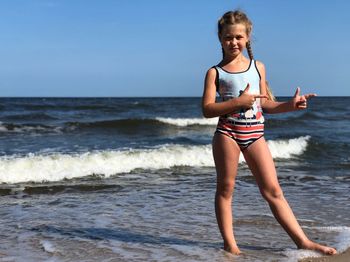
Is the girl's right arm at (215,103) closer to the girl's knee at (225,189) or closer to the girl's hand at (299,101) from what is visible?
the girl's hand at (299,101)

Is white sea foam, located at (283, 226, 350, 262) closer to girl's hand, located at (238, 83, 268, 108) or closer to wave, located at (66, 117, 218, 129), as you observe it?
girl's hand, located at (238, 83, 268, 108)

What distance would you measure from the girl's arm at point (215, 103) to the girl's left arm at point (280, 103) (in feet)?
0.80

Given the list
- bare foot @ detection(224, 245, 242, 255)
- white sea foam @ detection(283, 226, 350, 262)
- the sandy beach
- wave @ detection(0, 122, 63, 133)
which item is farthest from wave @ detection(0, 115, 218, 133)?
the sandy beach

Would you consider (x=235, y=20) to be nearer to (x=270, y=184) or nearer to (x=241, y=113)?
(x=241, y=113)

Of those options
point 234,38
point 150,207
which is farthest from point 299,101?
point 150,207

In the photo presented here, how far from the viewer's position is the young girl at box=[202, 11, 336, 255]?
11.8ft

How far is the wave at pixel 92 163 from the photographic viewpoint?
896cm

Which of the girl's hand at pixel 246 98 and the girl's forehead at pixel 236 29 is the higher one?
the girl's forehead at pixel 236 29

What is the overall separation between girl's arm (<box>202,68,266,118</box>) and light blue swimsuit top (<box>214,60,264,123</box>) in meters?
0.06

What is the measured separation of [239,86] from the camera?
12.0ft

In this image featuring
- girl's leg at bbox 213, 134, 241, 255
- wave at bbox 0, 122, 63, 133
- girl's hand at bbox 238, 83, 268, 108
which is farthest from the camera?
wave at bbox 0, 122, 63, 133

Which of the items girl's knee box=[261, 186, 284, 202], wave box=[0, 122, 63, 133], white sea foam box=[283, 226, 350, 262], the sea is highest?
girl's knee box=[261, 186, 284, 202]

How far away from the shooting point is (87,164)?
32.5ft

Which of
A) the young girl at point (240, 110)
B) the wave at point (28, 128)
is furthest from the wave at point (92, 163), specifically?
the wave at point (28, 128)
